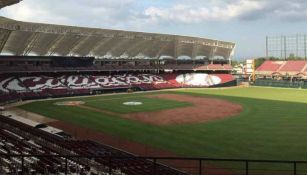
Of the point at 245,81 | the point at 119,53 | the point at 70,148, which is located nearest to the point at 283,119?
the point at 70,148

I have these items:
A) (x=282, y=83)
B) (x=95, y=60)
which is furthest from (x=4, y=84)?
(x=282, y=83)

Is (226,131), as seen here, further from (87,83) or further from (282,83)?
(282,83)

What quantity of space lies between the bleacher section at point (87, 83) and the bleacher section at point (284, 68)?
17.7 m

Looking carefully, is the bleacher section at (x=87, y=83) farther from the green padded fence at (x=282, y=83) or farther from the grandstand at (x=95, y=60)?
the green padded fence at (x=282, y=83)

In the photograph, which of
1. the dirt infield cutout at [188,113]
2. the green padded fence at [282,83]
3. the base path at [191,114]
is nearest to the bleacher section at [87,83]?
the green padded fence at [282,83]

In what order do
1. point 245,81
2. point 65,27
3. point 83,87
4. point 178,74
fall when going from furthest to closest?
point 245,81, point 178,74, point 83,87, point 65,27

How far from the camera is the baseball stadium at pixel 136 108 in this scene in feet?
75.6

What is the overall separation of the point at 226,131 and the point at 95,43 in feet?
176

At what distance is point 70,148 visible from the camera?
24453 mm

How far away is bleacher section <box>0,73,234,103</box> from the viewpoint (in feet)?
234

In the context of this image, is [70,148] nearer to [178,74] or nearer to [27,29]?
[27,29]

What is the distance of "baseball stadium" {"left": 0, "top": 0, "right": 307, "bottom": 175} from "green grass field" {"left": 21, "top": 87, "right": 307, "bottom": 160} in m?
0.11

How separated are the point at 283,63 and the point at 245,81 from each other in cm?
1508

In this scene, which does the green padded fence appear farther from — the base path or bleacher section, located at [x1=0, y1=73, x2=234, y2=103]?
the base path
